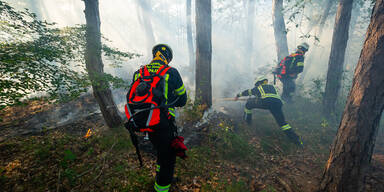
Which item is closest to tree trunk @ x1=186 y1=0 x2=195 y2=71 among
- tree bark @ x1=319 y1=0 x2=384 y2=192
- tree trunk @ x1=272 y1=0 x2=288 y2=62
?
tree trunk @ x1=272 y1=0 x2=288 y2=62

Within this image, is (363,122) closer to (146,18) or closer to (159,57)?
(159,57)

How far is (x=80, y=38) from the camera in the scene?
3.69 m

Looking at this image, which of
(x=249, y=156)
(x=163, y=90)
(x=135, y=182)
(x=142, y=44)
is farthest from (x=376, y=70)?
(x=142, y=44)

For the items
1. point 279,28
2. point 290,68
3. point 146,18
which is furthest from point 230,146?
point 146,18

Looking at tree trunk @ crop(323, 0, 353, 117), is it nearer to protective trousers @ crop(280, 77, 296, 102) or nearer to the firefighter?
protective trousers @ crop(280, 77, 296, 102)

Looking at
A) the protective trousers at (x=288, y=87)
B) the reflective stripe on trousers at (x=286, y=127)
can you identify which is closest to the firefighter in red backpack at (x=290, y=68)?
the protective trousers at (x=288, y=87)

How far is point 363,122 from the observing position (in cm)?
279

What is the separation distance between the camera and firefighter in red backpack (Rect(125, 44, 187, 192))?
2.34 metres

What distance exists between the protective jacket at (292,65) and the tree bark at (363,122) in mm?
4299

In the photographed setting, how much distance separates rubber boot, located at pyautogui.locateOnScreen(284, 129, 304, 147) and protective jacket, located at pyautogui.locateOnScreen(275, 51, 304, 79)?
3.43 meters

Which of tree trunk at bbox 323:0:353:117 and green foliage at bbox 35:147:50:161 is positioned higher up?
tree trunk at bbox 323:0:353:117

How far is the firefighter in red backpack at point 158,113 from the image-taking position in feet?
7.68

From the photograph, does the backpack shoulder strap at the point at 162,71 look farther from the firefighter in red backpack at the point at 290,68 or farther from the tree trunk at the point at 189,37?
the tree trunk at the point at 189,37

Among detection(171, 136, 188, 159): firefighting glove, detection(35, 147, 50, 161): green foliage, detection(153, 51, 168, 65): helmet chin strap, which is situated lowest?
detection(35, 147, 50, 161): green foliage
